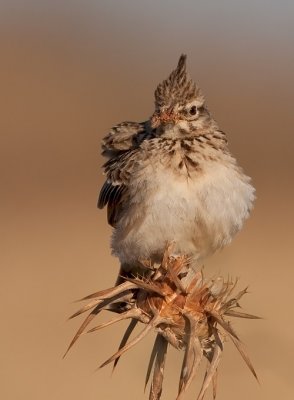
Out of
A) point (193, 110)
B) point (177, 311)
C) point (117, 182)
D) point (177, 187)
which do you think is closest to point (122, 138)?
point (117, 182)

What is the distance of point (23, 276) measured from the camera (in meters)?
10.4

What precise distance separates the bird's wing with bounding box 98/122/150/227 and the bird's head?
256 mm

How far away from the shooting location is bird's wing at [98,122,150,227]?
577 centimetres

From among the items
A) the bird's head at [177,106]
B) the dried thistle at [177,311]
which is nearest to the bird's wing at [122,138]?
the bird's head at [177,106]

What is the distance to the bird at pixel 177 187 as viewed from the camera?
5.43m

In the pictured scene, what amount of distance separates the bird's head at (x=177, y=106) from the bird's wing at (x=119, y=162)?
26cm

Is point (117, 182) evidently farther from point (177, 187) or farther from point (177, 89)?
point (177, 89)

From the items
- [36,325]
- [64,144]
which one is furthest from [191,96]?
[64,144]

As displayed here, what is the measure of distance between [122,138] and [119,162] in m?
0.23

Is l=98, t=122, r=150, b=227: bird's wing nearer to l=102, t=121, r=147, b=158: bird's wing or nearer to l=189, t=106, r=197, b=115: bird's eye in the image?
l=102, t=121, r=147, b=158: bird's wing

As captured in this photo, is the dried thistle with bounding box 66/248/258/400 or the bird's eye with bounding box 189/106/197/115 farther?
the bird's eye with bounding box 189/106/197/115

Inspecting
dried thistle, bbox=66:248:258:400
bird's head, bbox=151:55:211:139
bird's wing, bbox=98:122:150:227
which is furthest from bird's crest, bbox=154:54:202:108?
dried thistle, bbox=66:248:258:400

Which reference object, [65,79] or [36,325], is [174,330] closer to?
[36,325]

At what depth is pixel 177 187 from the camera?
17.8 ft
